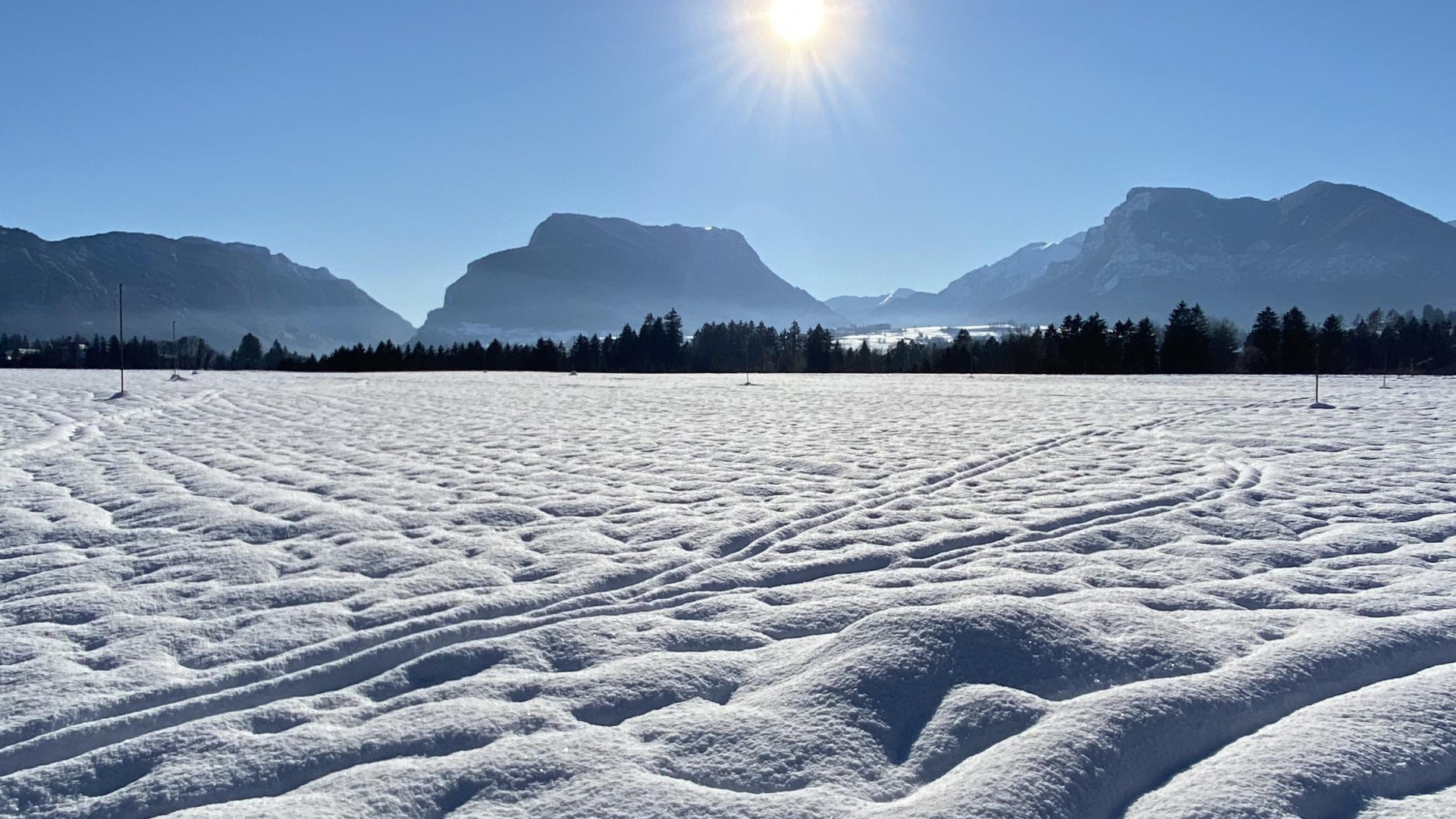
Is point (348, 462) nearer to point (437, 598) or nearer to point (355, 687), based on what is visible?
point (437, 598)

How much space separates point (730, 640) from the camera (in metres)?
3.71

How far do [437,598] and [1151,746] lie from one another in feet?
11.9

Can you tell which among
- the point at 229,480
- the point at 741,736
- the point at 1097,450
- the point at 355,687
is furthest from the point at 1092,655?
the point at 229,480

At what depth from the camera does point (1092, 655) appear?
3.37m

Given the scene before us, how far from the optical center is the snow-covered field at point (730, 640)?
2.53m

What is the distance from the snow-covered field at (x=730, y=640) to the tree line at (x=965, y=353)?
2217 inches

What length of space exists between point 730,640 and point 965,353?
75.6 meters

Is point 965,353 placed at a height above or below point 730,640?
above

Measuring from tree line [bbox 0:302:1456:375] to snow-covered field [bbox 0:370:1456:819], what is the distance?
56312 mm

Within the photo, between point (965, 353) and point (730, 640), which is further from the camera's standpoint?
point (965, 353)

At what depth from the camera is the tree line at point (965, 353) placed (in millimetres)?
60594

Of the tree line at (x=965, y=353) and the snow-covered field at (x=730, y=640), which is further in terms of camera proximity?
the tree line at (x=965, y=353)

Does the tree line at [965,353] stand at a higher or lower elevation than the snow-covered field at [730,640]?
higher

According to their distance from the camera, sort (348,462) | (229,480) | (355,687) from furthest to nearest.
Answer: (348,462) → (229,480) → (355,687)
